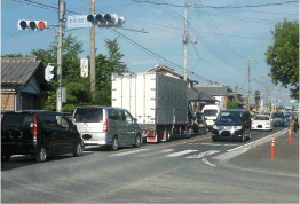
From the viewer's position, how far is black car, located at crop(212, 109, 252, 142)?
2748 centimetres

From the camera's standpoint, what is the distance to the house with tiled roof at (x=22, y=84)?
2561 cm

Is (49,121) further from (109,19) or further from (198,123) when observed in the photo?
(198,123)

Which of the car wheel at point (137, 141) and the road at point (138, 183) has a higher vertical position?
the car wheel at point (137, 141)

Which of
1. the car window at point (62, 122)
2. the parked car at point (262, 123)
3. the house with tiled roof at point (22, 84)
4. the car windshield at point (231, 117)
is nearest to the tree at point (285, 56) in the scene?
the parked car at point (262, 123)

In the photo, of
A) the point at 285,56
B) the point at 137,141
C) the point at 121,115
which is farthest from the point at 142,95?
the point at 285,56

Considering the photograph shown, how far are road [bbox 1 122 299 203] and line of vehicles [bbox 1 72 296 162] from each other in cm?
92

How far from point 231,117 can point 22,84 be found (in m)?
13.5

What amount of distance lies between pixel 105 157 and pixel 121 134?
3.75 metres

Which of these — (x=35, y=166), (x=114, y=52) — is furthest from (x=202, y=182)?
(x=114, y=52)

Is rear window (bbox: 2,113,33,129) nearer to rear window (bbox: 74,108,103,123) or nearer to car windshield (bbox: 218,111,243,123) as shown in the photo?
rear window (bbox: 74,108,103,123)

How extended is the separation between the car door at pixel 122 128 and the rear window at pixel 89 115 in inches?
59.9

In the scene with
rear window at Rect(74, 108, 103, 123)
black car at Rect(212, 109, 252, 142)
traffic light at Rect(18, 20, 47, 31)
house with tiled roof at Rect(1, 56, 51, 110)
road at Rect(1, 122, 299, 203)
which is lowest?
road at Rect(1, 122, 299, 203)

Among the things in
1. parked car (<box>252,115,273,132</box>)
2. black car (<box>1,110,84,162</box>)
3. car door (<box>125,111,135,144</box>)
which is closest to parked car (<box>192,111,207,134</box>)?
parked car (<box>252,115,273,132</box>)

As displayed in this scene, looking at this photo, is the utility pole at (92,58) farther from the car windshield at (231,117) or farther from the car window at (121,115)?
the car window at (121,115)
